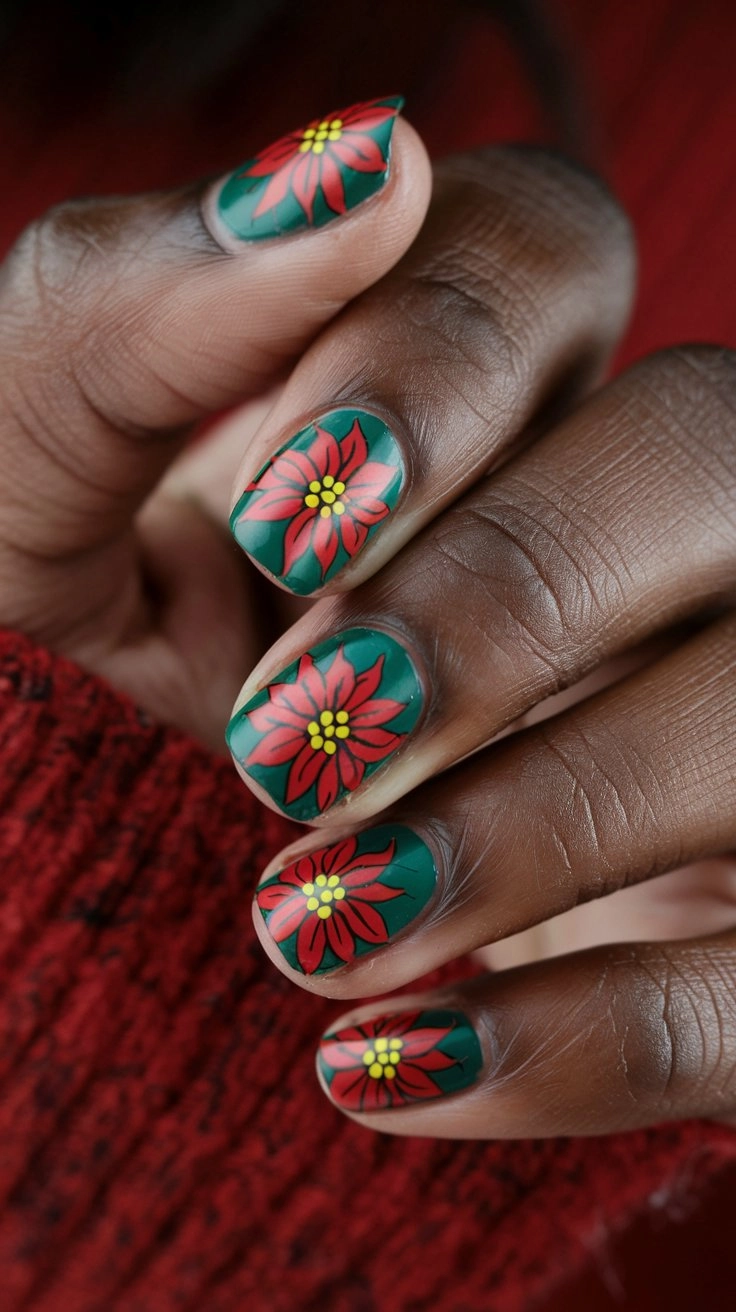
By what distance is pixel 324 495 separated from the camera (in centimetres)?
46

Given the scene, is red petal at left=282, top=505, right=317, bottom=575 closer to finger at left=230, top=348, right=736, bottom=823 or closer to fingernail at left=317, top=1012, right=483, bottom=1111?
finger at left=230, top=348, right=736, bottom=823

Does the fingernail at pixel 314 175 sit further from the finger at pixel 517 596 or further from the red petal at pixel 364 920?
the red petal at pixel 364 920

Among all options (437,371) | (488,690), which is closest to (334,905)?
(488,690)

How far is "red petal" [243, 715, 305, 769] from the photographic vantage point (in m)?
0.46

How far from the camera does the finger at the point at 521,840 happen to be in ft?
1.55

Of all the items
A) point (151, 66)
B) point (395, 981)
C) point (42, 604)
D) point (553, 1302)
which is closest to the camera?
point (395, 981)

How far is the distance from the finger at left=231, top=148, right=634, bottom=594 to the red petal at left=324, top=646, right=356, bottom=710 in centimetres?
3

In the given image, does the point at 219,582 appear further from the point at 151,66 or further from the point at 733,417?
the point at 151,66

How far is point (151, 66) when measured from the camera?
1.09 meters

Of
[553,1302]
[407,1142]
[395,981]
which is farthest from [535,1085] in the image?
[553,1302]

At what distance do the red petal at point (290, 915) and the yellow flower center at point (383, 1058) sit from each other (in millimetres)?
82

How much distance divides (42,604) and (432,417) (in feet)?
0.90

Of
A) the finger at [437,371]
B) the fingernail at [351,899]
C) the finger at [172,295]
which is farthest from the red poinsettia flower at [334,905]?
the finger at [172,295]

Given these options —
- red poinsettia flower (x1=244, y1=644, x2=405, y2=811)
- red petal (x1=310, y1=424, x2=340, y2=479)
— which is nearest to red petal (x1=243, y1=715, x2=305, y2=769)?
red poinsettia flower (x1=244, y1=644, x2=405, y2=811)
